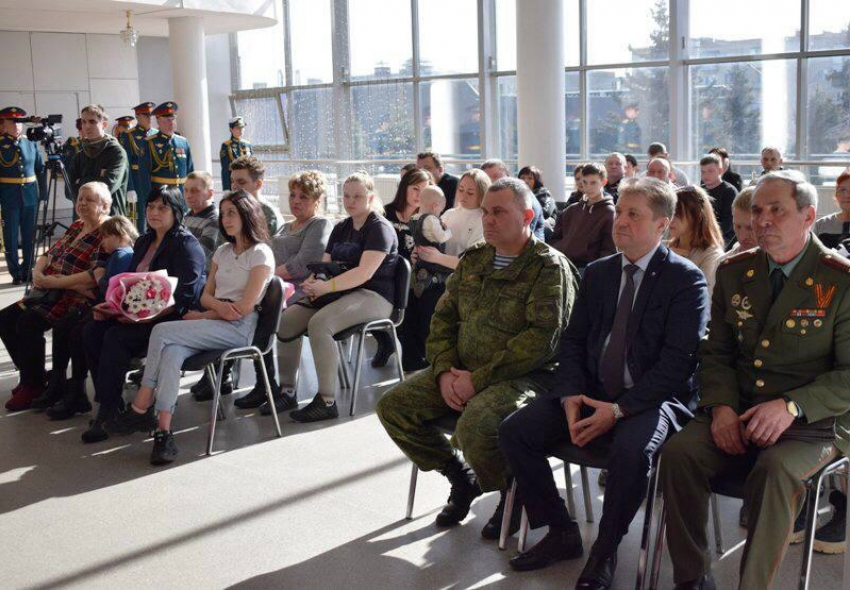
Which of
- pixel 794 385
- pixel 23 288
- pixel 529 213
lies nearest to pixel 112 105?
pixel 23 288

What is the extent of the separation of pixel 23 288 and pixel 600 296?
796cm

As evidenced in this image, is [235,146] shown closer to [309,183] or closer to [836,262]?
[309,183]

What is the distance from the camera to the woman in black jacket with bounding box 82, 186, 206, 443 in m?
4.73

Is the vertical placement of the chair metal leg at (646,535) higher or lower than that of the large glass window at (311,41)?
lower

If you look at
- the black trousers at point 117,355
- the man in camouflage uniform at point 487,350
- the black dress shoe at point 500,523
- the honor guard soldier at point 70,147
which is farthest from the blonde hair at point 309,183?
the honor guard soldier at point 70,147

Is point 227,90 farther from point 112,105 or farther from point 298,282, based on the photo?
point 298,282

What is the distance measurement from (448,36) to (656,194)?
12521mm

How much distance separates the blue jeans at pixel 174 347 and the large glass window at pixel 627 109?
940 centimetres

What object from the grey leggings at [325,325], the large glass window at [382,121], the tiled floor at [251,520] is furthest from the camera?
the large glass window at [382,121]

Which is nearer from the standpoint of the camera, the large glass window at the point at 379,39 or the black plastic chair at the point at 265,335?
the black plastic chair at the point at 265,335

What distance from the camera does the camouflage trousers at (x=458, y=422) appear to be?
3229 millimetres

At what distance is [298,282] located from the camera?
5512 millimetres

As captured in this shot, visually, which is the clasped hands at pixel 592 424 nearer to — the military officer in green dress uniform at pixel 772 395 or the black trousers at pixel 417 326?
the military officer in green dress uniform at pixel 772 395

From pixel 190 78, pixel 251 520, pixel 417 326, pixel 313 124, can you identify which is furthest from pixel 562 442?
pixel 313 124
